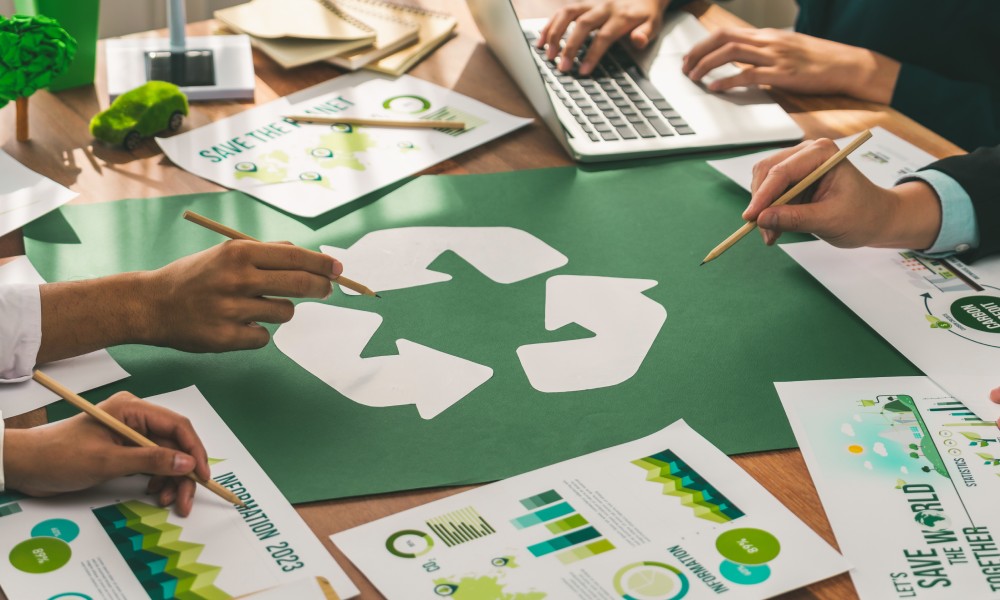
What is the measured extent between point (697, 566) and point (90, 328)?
1.91 feet

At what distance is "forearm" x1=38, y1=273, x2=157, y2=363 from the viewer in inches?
37.0

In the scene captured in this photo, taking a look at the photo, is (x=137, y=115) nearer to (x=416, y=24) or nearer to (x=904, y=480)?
(x=416, y=24)

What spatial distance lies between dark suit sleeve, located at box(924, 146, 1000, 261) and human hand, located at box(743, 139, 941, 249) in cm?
5

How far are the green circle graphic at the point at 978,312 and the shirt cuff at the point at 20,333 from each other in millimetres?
922

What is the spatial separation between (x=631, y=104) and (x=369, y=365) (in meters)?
0.69

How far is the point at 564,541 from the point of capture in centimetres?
77

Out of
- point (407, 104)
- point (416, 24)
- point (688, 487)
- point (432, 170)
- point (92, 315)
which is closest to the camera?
point (688, 487)

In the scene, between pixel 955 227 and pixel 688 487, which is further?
pixel 955 227

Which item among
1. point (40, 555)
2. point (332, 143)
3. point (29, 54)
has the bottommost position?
point (40, 555)

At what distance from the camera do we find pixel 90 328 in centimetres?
95

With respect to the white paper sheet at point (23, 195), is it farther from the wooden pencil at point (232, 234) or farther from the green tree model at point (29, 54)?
the wooden pencil at point (232, 234)

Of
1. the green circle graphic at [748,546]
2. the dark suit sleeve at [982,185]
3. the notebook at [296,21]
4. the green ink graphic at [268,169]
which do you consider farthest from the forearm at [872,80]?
the green circle graphic at [748,546]

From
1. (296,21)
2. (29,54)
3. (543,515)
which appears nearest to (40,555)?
A: (543,515)

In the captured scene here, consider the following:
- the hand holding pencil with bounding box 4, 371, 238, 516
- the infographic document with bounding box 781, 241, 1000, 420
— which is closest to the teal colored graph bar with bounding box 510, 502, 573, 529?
the hand holding pencil with bounding box 4, 371, 238, 516
